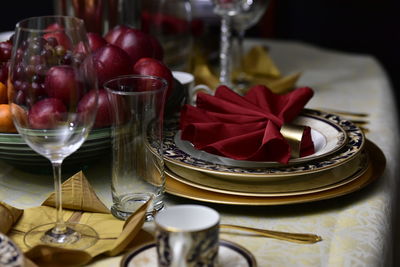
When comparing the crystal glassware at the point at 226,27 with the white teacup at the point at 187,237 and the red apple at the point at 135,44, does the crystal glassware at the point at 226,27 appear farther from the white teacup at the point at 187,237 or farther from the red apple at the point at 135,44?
the white teacup at the point at 187,237

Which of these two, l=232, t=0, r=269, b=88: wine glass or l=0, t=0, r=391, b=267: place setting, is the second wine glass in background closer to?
l=232, t=0, r=269, b=88: wine glass

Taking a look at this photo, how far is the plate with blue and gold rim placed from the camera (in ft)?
2.45

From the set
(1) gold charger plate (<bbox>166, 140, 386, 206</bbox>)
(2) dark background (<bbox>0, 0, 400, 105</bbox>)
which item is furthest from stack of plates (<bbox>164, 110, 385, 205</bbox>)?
(2) dark background (<bbox>0, 0, 400, 105</bbox>)

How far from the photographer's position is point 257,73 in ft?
4.67

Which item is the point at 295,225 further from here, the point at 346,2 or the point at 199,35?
the point at 346,2

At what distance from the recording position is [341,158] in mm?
791

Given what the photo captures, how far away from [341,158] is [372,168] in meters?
0.08

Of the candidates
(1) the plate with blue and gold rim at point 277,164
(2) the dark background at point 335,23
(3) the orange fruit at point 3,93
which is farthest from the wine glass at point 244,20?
(2) the dark background at point 335,23

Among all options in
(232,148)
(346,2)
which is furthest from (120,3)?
(346,2)

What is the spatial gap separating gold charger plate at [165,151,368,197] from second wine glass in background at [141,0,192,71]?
612 mm

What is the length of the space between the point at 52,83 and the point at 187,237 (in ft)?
0.62

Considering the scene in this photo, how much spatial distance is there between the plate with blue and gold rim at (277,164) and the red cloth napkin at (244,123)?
0.7 inches

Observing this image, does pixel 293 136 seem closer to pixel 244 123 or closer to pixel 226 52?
pixel 244 123

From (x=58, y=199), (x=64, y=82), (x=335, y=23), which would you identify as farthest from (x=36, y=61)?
(x=335, y=23)
